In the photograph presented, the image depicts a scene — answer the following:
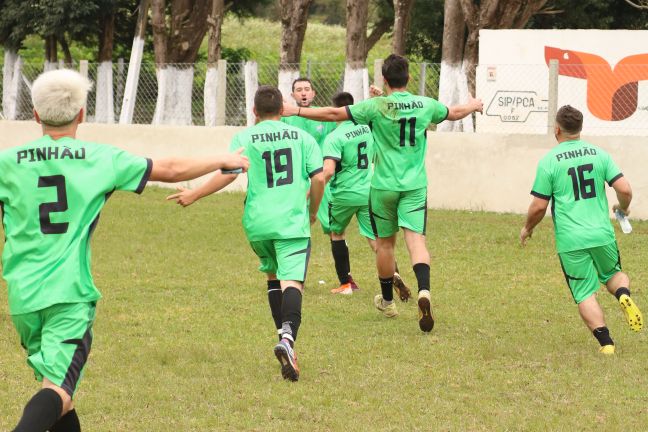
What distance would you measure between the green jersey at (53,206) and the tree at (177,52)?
16.7 m

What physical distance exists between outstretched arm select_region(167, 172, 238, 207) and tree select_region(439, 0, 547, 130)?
12602mm

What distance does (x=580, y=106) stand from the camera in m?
18.2

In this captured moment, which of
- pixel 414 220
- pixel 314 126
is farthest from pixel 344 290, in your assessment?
pixel 414 220

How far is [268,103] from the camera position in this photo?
7.80 metres

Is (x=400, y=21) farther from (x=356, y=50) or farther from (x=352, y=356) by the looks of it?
(x=352, y=356)

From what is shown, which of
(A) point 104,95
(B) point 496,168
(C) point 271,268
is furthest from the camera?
(A) point 104,95

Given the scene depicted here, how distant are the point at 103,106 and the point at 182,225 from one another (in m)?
7.29

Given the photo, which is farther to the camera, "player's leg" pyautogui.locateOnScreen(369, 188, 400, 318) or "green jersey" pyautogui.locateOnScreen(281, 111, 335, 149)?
"green jersey" pyautogui.locateOnScreen(281, 111, 335, 149)

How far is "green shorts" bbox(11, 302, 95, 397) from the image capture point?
5.07 meters

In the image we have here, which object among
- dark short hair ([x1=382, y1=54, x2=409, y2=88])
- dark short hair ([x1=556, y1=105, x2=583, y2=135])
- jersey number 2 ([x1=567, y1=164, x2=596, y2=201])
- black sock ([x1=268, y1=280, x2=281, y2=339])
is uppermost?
dark short hair ([x1=382, y1=54, x2=409, y2=88])

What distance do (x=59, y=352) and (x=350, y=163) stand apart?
6.47 metres

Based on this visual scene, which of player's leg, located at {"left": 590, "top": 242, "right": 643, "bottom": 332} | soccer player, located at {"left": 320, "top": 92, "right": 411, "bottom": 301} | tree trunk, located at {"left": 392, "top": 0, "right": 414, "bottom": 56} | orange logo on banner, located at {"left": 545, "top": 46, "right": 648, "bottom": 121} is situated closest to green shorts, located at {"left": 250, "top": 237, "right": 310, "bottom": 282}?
player's leg, located at {"left": 590, "top": 242, "right": 643, "bottom": 332}

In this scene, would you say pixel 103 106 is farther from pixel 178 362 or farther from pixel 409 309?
pixel 178 362

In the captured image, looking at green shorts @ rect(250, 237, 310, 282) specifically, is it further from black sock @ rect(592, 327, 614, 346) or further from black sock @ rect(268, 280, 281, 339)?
black sock @ rect(592, 327, 614, 346)
